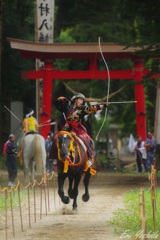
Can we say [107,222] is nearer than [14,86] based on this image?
Yes

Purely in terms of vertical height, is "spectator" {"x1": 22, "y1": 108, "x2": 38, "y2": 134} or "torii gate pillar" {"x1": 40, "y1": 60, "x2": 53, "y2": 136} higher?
"torii gate pillar" {"x1": 40, "y1": 60, "x2": 53, "y2": 136}

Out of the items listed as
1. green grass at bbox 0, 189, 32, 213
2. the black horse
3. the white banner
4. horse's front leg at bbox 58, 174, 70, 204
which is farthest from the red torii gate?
horse's front leg at bbox 58, 174, 70, 204

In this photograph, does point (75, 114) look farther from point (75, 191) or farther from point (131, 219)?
point (131, 219)

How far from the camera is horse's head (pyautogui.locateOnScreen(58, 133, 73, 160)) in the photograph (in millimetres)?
16938

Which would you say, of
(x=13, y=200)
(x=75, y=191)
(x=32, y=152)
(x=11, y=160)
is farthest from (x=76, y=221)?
(x=11, y=160)

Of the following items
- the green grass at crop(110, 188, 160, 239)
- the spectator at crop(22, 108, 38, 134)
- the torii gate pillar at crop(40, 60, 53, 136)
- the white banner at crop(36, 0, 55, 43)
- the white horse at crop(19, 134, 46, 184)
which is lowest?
the green grass at crop(110, 188, 160, 239)

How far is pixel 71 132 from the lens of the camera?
17562 mm

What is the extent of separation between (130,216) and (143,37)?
5523 mm

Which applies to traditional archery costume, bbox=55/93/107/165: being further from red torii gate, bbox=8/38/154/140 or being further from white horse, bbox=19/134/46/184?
red torii gate, bbox=8/38/154/140

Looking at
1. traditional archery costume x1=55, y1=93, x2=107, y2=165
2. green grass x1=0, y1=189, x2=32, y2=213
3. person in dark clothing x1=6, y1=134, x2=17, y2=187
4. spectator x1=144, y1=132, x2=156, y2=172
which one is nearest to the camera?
traditional archery costume x1=55, y1=93, x2=107, y2=165

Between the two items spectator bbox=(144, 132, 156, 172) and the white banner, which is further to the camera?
the white banner

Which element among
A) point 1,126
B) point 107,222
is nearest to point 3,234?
Answer: point 107,222

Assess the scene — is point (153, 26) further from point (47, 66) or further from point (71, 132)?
point (47, 66)

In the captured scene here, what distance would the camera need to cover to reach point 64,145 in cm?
1700
